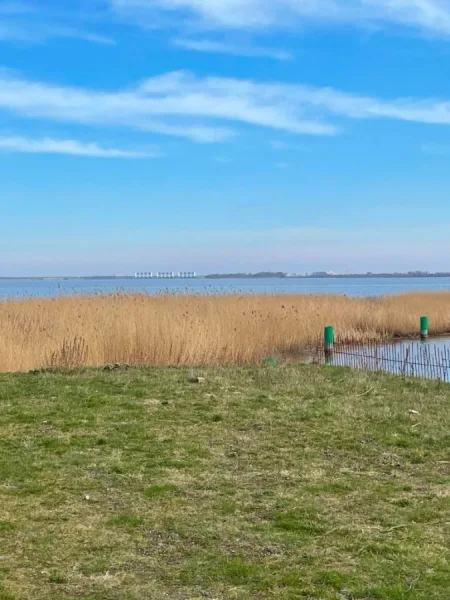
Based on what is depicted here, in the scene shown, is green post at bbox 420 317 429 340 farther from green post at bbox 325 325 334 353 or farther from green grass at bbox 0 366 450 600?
green grass at bbox 0 366 450 600

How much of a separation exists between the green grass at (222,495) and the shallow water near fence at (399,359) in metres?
3.05

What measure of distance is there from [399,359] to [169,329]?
4.12m

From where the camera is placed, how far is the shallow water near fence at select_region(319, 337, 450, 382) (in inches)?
382

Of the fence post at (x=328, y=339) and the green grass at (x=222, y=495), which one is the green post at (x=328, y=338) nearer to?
the fence post at (x=328, y=339)

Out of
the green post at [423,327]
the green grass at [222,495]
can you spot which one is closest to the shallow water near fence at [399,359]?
the green post at [423,327]

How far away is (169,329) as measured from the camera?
10539 millimetres

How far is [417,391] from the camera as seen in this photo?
7227 millimetres

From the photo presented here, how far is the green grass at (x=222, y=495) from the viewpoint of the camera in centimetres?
271

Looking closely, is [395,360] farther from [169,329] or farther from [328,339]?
[169,329]

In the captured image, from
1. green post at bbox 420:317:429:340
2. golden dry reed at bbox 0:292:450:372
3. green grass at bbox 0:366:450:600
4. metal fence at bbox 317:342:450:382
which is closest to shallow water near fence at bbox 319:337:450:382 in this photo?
metal fence at bbox 317:342:450:382

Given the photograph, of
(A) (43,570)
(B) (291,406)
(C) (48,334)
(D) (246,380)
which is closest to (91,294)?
(C) (48,334)

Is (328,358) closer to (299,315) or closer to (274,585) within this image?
(299,315)

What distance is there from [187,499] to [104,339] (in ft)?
22.0

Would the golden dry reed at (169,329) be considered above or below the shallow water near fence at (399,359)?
above
